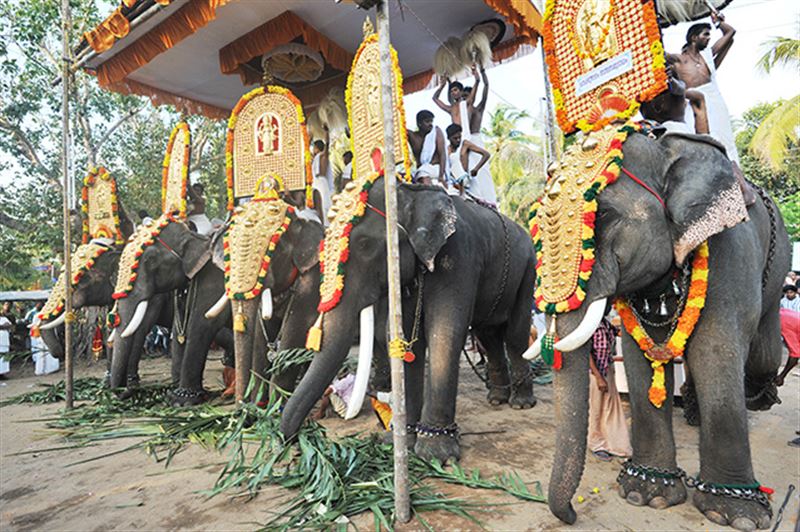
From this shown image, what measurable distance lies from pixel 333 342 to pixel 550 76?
2.55 m

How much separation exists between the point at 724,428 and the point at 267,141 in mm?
5294

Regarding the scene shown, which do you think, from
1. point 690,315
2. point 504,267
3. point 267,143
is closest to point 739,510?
point 690,315

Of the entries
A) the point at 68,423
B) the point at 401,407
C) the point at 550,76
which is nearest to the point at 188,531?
the point at 401,407

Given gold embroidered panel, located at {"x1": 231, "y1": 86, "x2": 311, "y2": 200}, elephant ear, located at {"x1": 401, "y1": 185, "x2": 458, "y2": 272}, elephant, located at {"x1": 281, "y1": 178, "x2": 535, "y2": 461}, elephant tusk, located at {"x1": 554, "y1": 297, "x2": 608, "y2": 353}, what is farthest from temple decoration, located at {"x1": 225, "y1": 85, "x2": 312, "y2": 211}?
elephant tusk, located at {"x1": 554, "y1": 297, "x2": 608, "y2": 353}

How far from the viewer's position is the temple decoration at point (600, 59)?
3016mm

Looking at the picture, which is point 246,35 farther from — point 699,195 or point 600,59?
point 699,195

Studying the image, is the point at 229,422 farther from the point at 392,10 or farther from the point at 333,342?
the point at 392,10

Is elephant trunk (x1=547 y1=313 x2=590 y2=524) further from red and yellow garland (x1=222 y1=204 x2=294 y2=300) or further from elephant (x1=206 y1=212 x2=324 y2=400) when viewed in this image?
red and yellow garland (x1=222 y1=204 x2=294 y2=300)

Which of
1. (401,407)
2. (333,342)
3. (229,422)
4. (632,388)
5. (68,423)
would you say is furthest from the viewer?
(68,423)

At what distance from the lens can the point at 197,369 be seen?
18.8 ft

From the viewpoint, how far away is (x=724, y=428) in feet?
8.48

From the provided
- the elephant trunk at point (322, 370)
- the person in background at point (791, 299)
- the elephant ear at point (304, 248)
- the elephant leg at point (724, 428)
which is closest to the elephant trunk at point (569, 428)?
the elephant leg at point (724, 428)

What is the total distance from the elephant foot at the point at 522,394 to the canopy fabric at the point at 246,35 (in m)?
3.80

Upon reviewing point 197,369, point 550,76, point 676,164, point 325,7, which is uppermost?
point 325,7
